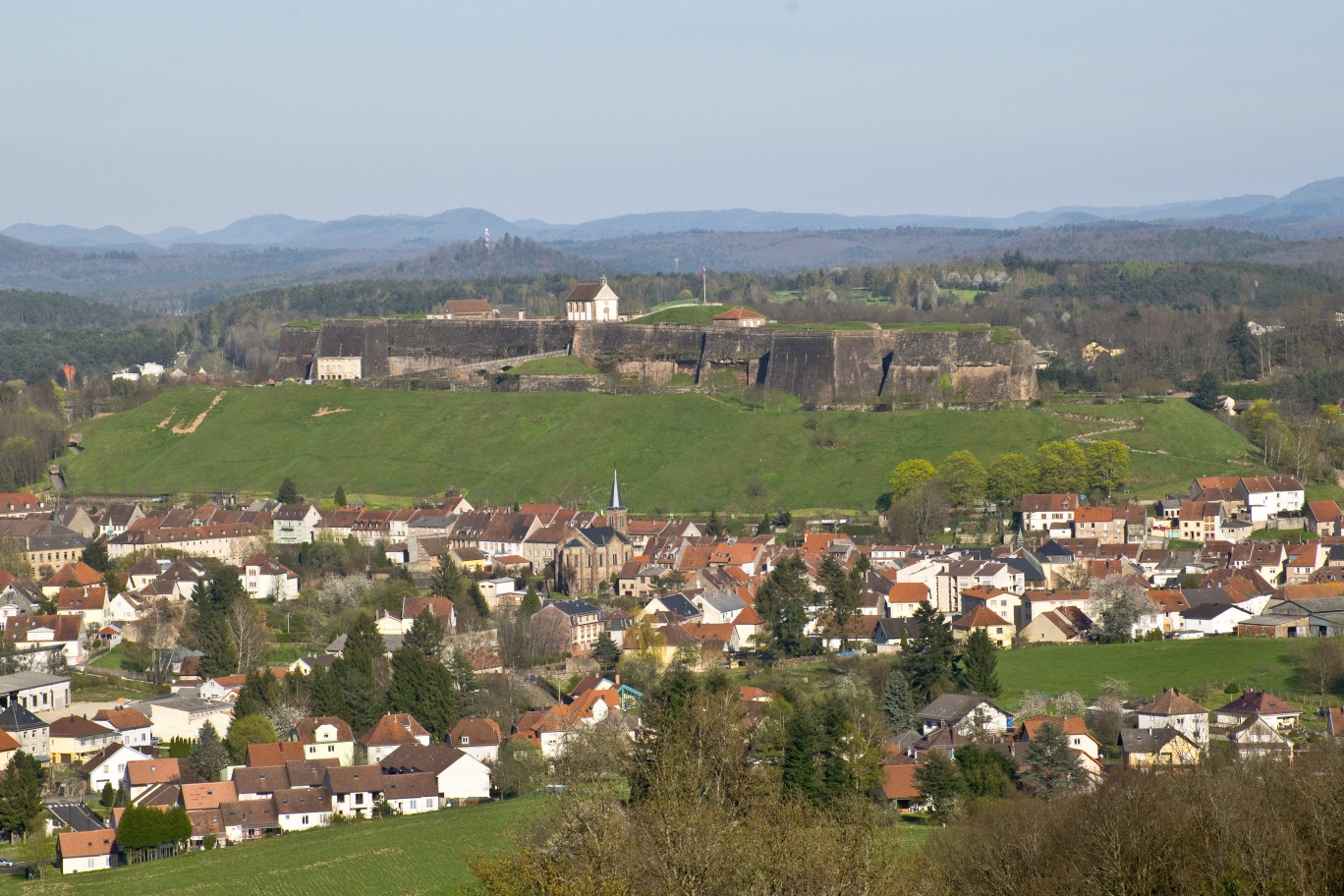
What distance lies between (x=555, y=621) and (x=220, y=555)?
19.1 meters

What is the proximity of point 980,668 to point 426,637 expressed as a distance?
13.5 m

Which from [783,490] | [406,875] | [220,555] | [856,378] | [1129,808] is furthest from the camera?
[856,378]

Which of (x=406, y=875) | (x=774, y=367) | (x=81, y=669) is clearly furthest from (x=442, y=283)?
(x=406, y=875)

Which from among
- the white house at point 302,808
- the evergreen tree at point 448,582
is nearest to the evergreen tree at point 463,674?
the white house at point 302,808

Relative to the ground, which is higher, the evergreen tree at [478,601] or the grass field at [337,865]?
the grass field at [337,865]

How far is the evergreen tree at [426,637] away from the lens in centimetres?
4589

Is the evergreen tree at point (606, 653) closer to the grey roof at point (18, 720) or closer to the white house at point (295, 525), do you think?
the grey roof at point (18, 720)

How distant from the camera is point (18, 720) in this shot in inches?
1671

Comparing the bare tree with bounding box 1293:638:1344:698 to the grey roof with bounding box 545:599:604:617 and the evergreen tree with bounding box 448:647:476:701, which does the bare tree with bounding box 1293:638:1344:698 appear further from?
the evergreen tree with bounding box 448:647:476:701

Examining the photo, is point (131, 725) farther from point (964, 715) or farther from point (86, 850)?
point (964, 715)

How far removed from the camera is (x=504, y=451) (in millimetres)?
78625

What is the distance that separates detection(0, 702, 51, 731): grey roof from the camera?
4212 cm

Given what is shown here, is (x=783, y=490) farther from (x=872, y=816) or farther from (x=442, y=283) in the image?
(x=442, y=283)

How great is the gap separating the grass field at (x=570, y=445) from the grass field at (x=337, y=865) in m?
36.0
